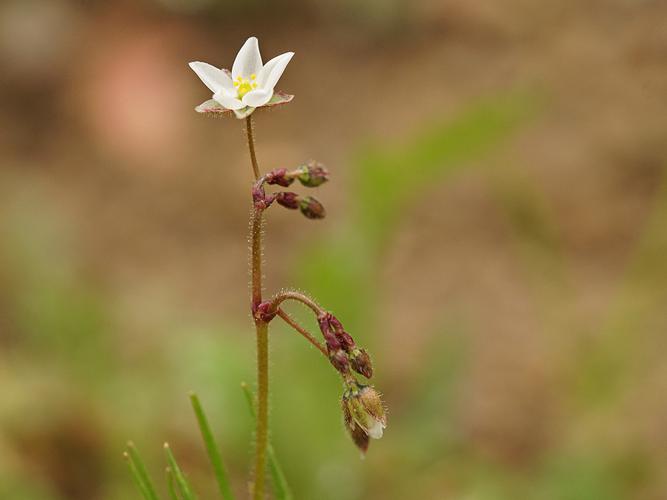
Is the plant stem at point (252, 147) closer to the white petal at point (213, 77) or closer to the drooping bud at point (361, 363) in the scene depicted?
the white petal at point (213, 77)

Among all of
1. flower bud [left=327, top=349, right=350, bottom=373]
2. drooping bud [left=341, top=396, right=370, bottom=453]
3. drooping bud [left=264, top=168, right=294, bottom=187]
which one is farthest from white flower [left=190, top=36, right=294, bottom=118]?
drooping bud [left=341, top=396, right=370, bottom=453]

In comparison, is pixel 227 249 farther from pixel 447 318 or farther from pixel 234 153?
pixel 447 318

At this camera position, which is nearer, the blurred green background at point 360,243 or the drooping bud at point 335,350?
the drooping bud at point 335,350

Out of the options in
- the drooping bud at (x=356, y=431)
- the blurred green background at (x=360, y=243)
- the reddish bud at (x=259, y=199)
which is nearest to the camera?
the reddish bud at (x=259, y=199)

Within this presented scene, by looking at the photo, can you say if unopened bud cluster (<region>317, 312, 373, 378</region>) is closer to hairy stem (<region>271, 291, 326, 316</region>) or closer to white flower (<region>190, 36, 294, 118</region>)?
hairy stem (<region>271, 291, 326, 316</region>)

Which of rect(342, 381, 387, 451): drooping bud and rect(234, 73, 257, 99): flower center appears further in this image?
rect(234, 73, 257, 99): flower center

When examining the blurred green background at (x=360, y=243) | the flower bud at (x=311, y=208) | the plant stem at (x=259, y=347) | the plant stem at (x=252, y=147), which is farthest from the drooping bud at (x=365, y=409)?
the blurred green background at (x=360, y=243)
